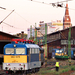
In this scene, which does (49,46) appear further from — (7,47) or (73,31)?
(7,47)

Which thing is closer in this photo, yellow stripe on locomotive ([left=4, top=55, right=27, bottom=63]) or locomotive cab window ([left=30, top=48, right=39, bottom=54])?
yellow stripe on locomotive ([left=4, top=55, right=27, bottom=63])

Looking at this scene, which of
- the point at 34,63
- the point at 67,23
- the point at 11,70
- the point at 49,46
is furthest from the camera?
the point at 67,23

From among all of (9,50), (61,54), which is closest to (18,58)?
(9,50)

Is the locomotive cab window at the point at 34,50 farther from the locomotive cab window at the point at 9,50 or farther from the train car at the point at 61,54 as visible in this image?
the train car at the point at 61,54

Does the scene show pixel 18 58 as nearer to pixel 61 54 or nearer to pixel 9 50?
pixel 9 50

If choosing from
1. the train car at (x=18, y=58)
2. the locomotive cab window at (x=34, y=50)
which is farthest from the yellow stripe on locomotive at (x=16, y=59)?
the locomotive cab window at (x=34, y=50)

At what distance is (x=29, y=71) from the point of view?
20.0 m

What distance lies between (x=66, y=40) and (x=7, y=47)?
3954 centimetres

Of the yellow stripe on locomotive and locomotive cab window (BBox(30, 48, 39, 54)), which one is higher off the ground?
locomotive cab window (BBox(30, 48, 39, 54))

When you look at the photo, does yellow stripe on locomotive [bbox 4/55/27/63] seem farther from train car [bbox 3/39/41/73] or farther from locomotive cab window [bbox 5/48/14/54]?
locomotive cab window [bbox 5/48/14/54]

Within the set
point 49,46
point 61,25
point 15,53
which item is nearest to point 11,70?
point 15,53

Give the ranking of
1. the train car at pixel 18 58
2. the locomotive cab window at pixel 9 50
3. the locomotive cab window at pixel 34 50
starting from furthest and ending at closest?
1. the locomotive cab window at pixel 34 50
2. the locomotive cab window at pixel 9 50
3. the train car at pixel 18 58

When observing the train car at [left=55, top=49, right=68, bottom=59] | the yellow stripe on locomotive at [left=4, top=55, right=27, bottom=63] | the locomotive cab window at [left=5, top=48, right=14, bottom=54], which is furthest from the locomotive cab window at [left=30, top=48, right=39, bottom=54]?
the train car at [left=55, top=49, right=68, bottom=59]

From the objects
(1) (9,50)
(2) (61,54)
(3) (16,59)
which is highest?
(1) (9,50)
